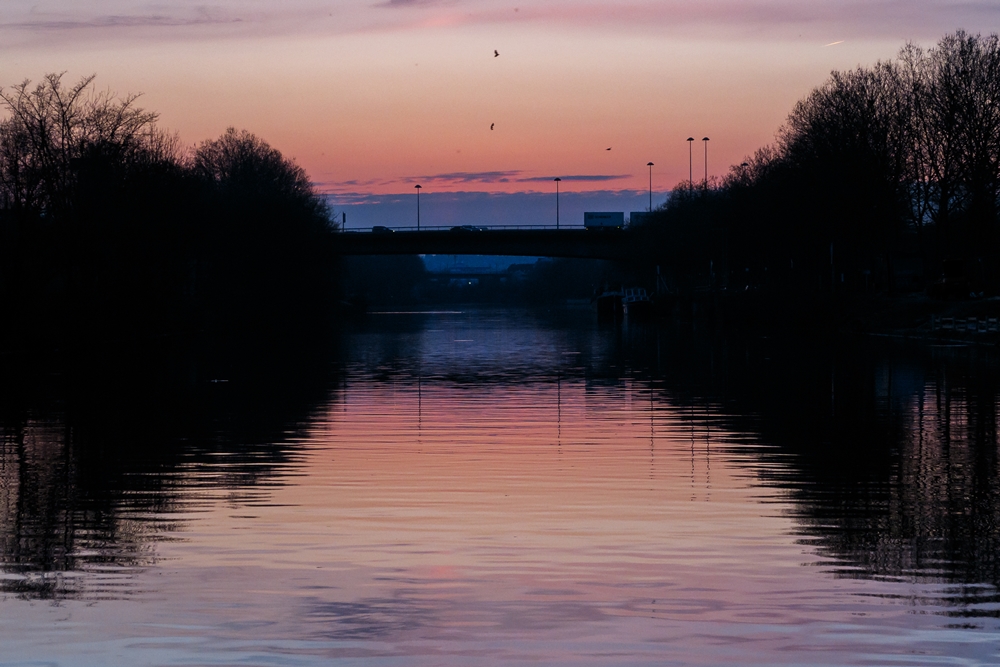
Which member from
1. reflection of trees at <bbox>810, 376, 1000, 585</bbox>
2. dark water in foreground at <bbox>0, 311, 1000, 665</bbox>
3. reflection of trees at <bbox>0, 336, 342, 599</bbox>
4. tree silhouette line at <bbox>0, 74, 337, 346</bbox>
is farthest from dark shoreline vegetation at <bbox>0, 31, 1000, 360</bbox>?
reflection of trees at <bbox>810, 376, 1000, 585</bbox>

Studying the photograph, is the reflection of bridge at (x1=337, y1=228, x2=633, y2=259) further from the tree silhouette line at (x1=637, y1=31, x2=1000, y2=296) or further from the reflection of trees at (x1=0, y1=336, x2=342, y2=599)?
the reflection of trees at (x1=0, y1=336, x2=342, y2=599)

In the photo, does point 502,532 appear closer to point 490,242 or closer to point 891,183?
point 891,183

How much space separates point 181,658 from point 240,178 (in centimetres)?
11675

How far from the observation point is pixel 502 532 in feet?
47.6

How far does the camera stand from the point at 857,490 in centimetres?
1756

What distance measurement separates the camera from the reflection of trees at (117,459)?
13.2 m

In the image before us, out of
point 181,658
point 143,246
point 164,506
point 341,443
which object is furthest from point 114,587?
point 143,246

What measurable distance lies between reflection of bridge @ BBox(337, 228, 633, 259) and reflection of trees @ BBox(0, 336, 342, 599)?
108021 millimetres

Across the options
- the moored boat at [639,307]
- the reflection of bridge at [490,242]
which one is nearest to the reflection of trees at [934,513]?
the moored boat at [639,307]

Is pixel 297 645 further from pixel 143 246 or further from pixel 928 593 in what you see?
pixel 143 246

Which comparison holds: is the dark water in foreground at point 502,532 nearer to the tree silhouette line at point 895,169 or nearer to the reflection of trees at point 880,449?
the reflection of trees at point 880,449

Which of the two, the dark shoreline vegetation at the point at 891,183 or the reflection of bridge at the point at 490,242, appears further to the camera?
the reflection of bridge at the point at 490,242

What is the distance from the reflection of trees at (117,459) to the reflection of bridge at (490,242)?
108021 mm

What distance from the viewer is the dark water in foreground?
9.98m
